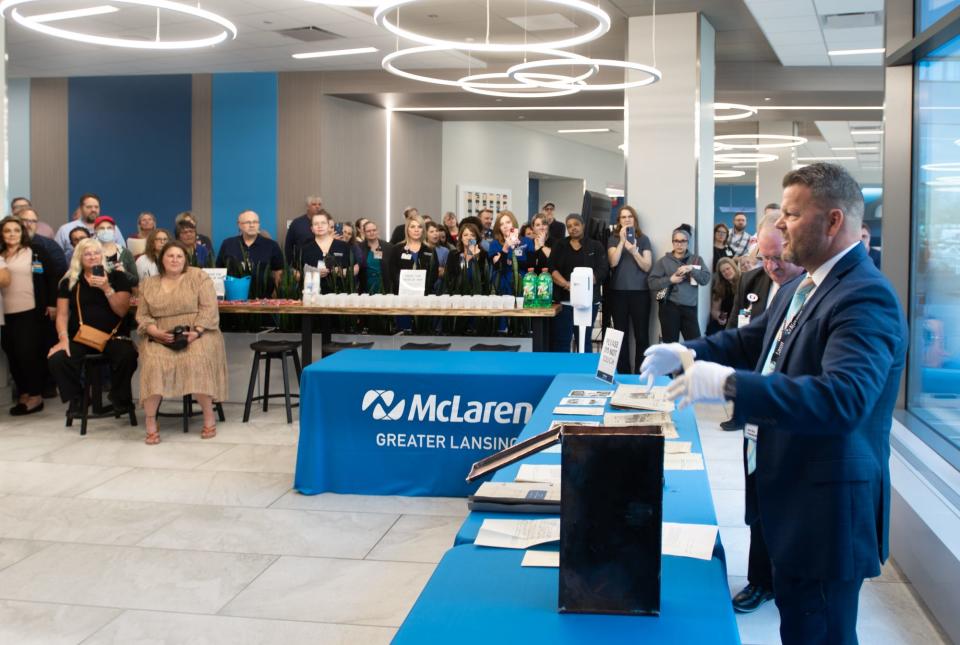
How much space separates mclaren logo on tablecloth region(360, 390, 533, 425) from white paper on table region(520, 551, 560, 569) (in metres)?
2.76

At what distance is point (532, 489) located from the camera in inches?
98.6

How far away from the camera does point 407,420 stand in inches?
199

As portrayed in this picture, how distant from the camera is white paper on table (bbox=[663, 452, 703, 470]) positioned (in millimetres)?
2855

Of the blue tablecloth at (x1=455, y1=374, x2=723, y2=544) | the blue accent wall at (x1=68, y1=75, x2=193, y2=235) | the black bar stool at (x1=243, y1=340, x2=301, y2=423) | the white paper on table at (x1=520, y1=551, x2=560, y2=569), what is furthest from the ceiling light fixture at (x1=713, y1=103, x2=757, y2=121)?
the white paper on table at (x1=520, y1=551, x2=560, y2=569)

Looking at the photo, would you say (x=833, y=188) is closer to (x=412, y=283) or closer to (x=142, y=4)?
(x=412, y=283)

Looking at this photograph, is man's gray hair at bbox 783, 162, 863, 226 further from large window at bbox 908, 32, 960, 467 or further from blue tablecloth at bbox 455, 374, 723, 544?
large window at bbox 908, 32, 960, 467

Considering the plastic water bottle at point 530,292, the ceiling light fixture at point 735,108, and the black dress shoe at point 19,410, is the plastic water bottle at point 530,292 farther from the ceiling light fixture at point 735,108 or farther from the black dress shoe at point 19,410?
the ceiling light fixture at point 735,108

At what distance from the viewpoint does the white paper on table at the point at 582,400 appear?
3807 millimetres

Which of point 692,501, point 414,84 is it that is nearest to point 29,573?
point 692,501

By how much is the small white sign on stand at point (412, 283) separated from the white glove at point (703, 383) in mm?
5598

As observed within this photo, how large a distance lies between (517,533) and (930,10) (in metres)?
3.84

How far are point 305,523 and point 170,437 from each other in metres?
2.41

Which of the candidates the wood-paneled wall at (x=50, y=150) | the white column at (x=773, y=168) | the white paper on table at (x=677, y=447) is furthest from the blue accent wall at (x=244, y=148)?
the white paper on table at (x=677, y=447)

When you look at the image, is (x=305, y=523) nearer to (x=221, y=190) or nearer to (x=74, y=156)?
(x=221, y=190)
